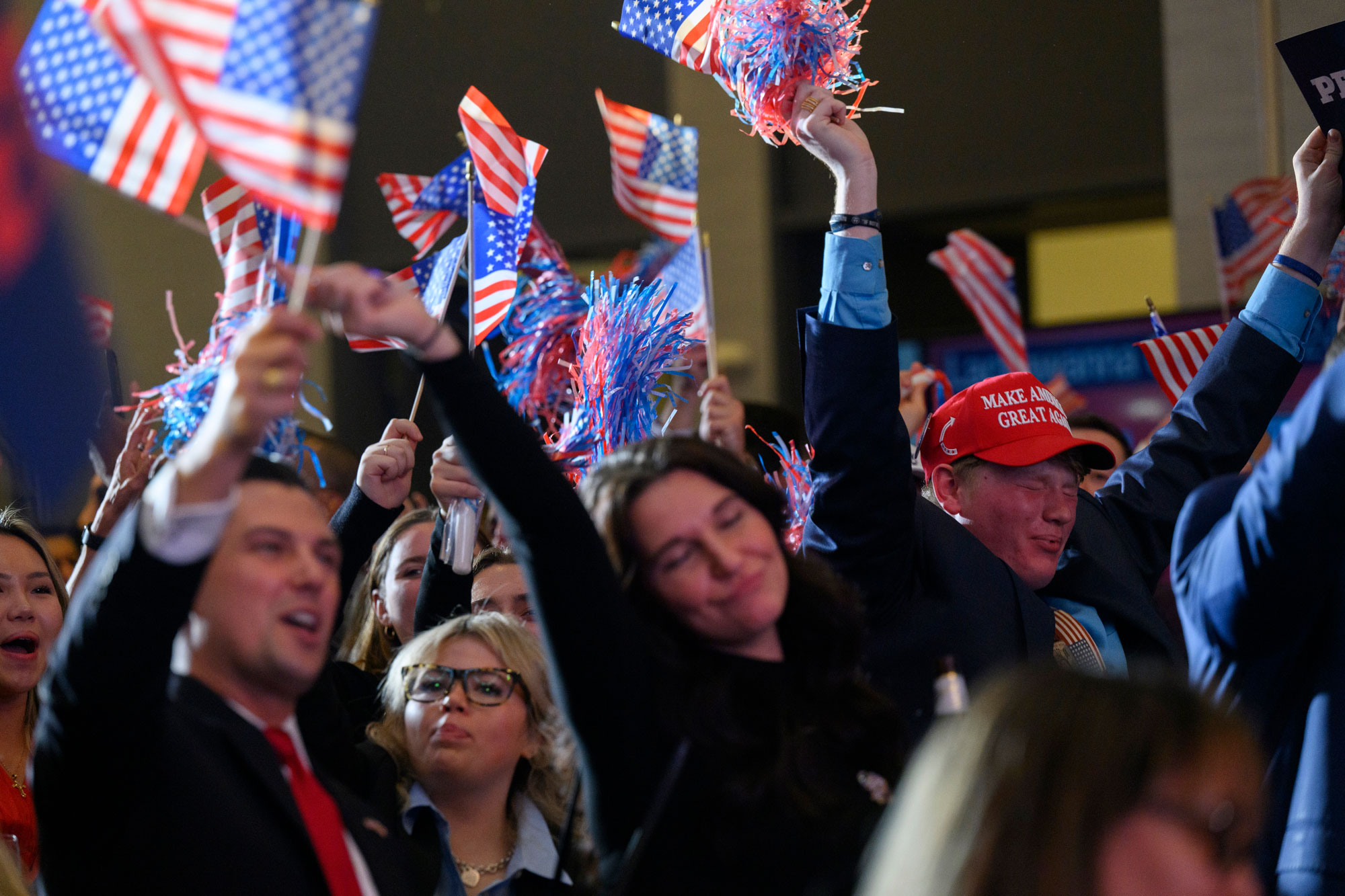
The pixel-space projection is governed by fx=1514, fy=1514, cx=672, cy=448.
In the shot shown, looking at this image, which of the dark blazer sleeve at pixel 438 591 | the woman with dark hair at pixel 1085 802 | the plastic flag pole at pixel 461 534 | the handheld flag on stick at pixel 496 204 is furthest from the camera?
the handheld flag on stick at pixel 496 204

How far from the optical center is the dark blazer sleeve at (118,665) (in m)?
1.66

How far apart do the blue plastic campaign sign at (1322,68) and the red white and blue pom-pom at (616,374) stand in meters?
1.41

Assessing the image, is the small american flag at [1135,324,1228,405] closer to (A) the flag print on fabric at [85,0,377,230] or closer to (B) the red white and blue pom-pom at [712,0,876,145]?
(B) the red white and blue pom-pom at [712,0,876,145]

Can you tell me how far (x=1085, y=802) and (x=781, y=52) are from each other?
197 cm

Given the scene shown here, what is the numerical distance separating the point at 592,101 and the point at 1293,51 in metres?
5.78

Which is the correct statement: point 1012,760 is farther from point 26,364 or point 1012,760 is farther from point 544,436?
point 26,364

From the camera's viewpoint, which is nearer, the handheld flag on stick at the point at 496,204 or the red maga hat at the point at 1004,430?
the red maga hat at the point at 1004,430

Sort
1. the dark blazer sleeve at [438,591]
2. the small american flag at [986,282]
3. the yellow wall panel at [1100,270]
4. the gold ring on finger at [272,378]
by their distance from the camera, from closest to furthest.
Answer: the gold ring on finger at [272,378] < the dark blazer sleeve at [438,591] < the small american flag at [986,282] < the yellow wall panel at [1100,270]

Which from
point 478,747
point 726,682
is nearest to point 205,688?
point 726,682

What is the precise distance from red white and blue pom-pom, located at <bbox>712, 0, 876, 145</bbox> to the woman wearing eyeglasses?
1.14 metres

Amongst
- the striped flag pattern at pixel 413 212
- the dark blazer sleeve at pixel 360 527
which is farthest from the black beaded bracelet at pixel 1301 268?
the striped flag pattern at pixel 413 212

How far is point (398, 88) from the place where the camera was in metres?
8.71

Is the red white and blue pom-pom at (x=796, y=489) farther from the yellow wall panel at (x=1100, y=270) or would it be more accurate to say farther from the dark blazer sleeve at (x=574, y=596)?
the yellow wall panel at (x=1100, y=270)

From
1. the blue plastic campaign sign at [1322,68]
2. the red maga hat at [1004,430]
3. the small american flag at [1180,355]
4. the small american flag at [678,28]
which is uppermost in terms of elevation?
the small american flag at [678,28]
